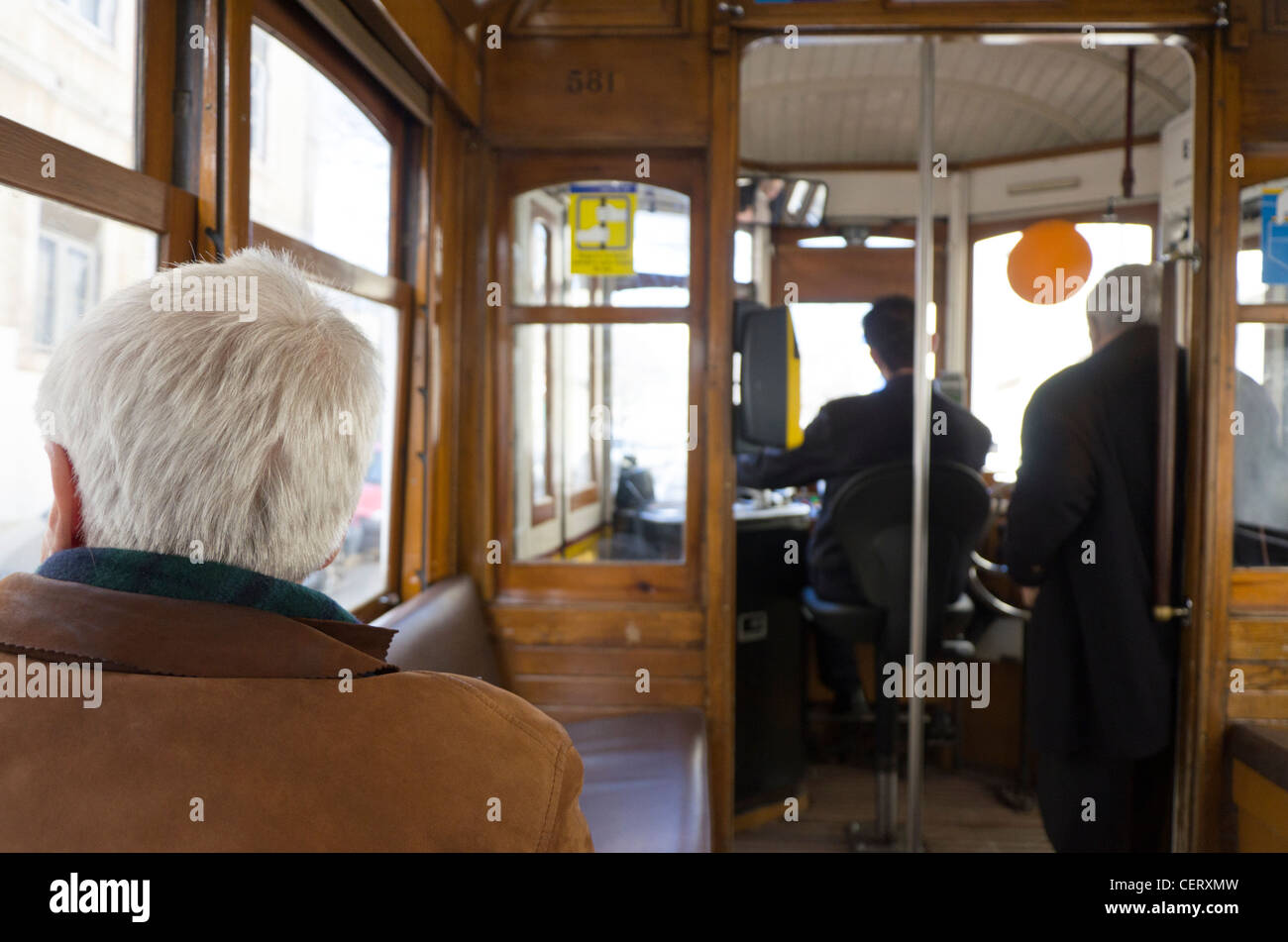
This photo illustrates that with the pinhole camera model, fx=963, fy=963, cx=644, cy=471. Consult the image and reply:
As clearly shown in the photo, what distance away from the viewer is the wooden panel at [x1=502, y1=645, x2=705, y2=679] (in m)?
2.59

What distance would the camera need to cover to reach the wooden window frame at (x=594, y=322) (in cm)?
257

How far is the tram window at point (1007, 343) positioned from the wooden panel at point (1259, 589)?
2427 millimetres

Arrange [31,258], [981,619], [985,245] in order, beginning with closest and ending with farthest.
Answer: [31,258] < [981,619] < [985,245]

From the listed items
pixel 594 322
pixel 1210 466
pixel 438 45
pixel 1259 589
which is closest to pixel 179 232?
pixel 438 45

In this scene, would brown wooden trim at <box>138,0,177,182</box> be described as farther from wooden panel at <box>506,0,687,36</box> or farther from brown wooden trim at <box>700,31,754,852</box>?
brown wooden trim at <box>700,31,754,852</box>

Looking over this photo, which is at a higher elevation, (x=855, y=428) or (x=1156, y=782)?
(x=855, y=428)

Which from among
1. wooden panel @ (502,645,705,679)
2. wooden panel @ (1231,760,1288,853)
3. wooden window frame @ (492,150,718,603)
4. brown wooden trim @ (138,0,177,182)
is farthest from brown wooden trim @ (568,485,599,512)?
wooden panel @ (1231,760,1288,853)

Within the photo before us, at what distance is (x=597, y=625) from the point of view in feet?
8.57

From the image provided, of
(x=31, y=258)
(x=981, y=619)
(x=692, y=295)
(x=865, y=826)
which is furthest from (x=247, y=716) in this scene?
(x=981, y=619)

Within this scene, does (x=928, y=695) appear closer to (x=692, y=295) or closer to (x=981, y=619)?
(x=981, y=619)

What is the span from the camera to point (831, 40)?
98.0 inches

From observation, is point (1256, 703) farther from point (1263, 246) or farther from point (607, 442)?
point (607, 442)

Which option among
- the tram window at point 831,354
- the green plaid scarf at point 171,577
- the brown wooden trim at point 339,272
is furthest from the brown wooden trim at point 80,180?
the tram window at point 831,354

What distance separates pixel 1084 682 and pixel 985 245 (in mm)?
3361
